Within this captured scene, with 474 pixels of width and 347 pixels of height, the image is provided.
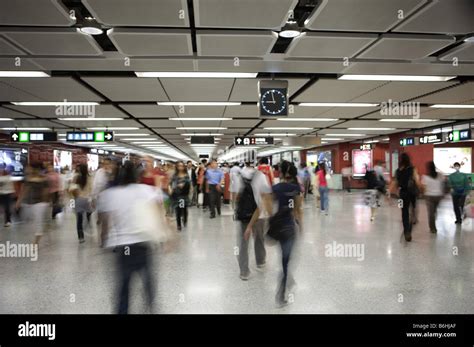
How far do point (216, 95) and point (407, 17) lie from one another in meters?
4.80

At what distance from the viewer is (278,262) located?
552cm

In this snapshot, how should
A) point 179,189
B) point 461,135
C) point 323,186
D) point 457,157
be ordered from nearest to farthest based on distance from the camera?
point 179,189 < point 323,186 < point 461,135 < point 457,157

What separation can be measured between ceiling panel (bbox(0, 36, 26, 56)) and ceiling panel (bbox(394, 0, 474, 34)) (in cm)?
510

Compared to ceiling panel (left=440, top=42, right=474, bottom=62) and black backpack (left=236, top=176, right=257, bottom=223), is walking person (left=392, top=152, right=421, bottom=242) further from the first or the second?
black backpack (left=236, top=176, right=257, bottom=223)

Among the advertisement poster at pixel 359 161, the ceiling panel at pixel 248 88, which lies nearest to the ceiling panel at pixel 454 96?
the ceiling panel at pixel 248 88

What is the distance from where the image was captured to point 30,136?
12742 mm

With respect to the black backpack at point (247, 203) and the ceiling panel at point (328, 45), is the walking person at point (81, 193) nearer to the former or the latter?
the black backpack at point (247, 203)

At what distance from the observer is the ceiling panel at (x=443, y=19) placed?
368cm

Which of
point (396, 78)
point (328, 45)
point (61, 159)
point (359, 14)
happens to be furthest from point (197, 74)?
point (61, 159)

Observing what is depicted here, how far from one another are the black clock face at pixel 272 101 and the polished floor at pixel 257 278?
2.65 m

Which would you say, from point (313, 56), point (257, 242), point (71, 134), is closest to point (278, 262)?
point (257, 242)

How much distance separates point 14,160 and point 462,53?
18.1m

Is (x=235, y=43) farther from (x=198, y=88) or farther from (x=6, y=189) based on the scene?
(x=6, y=189)

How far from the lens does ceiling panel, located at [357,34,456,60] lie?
182 inches
